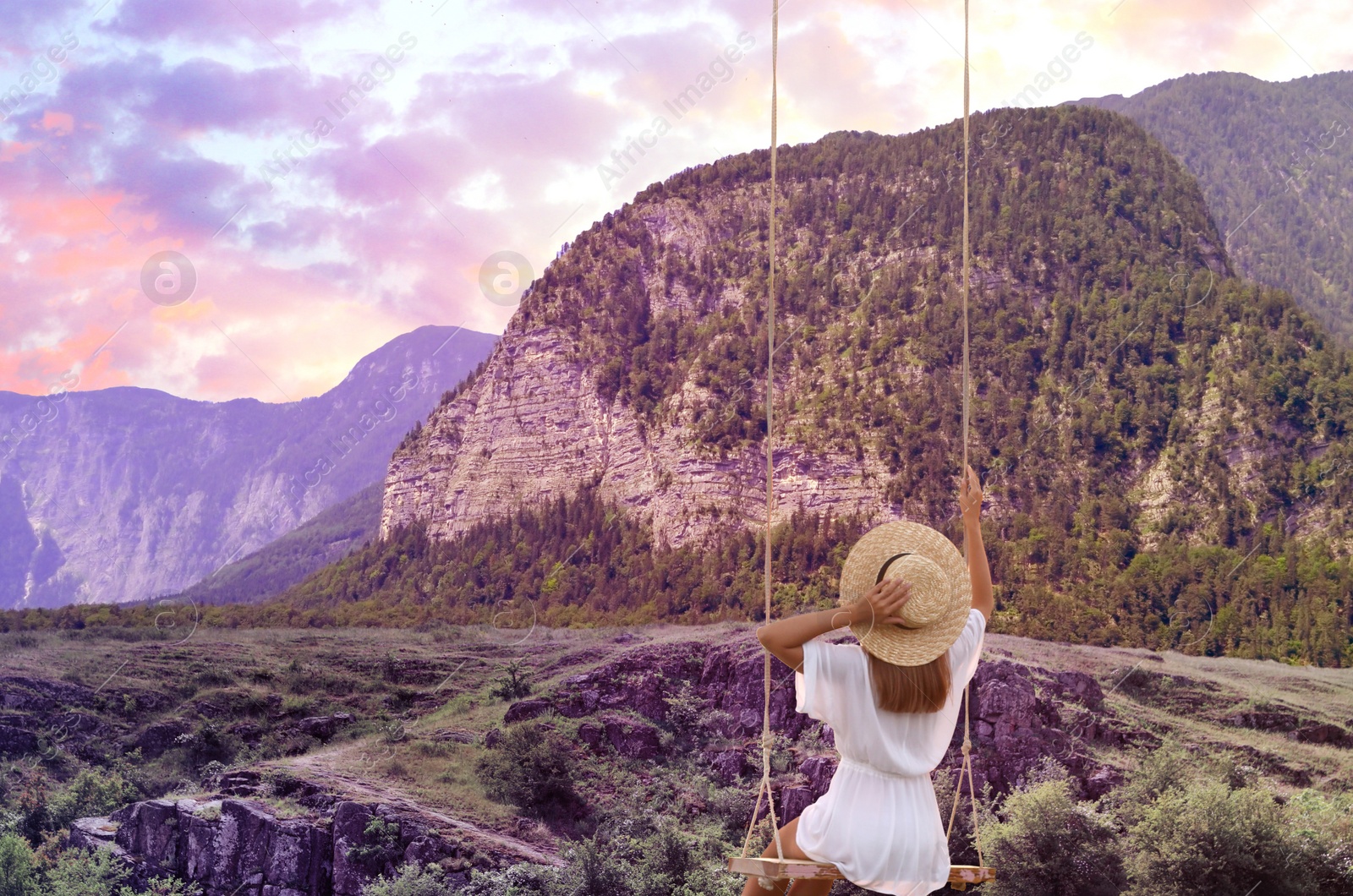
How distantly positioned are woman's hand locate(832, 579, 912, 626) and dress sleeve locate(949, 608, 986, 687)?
17.2 inches

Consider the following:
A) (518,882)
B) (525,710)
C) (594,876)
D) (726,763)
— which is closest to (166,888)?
(518,882)

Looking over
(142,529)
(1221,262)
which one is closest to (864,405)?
(1221,262)

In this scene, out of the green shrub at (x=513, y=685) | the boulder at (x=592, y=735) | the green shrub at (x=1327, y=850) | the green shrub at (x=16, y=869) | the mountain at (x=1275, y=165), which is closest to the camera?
the green shrub at (x=1327, y=850)

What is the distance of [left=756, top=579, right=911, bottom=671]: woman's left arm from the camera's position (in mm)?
3682

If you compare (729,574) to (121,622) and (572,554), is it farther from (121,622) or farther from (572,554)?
(121,622)

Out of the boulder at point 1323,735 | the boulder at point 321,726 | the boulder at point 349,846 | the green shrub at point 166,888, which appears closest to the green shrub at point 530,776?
the boulder at point 349,846

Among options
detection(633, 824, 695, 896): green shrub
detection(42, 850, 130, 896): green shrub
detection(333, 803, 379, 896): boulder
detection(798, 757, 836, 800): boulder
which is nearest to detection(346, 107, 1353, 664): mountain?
detection(798, 757, 836, 800): boulder

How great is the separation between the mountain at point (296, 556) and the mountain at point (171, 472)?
12.9 metres

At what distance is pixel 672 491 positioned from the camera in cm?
4722

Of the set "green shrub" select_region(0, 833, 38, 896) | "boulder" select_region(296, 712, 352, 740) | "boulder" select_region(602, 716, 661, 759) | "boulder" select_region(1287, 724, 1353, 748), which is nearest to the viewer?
"green shrub" select_region(0, 833, 38, 896)

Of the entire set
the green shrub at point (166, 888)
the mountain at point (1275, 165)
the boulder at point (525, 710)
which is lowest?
the green shrub at point (166, 888)

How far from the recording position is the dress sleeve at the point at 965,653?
13.6 feet

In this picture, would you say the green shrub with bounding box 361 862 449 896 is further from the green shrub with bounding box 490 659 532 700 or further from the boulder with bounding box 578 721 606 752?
the green shrub with bounding box 490 659 532 700

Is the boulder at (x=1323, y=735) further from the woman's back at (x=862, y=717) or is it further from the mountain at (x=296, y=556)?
the mountain at (x=296, y=556)
